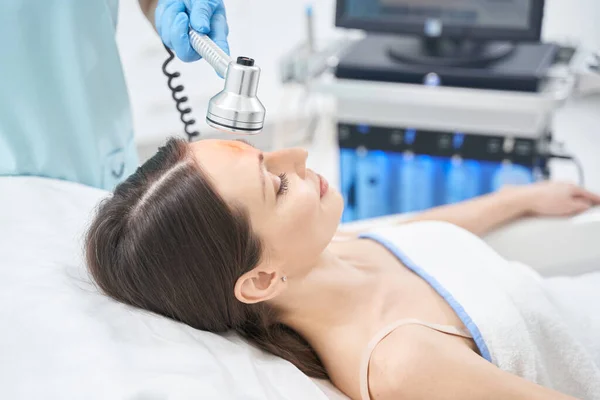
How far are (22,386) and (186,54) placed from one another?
607 mm

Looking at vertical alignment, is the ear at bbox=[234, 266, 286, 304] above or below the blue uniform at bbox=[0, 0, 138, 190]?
below

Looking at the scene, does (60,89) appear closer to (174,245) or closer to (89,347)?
(174,245)

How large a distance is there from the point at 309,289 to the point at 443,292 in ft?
0.82

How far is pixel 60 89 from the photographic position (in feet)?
4.38

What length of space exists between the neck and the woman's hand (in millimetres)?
580

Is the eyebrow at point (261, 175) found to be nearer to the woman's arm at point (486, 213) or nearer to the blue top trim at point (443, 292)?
the blue top trim at point (443, 292)

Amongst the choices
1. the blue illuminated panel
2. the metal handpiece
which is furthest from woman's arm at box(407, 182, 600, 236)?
the metal handpiece

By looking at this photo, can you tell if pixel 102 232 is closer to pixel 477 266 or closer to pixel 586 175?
pixel 477 266

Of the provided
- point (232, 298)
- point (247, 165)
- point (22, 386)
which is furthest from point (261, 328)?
point (22, 386)

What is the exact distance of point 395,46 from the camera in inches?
85.8

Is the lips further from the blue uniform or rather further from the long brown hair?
the blue uniform

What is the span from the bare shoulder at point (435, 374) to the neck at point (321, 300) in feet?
0.38

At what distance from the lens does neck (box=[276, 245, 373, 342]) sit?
46.2 inches

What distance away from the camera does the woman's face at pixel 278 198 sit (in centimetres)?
107
